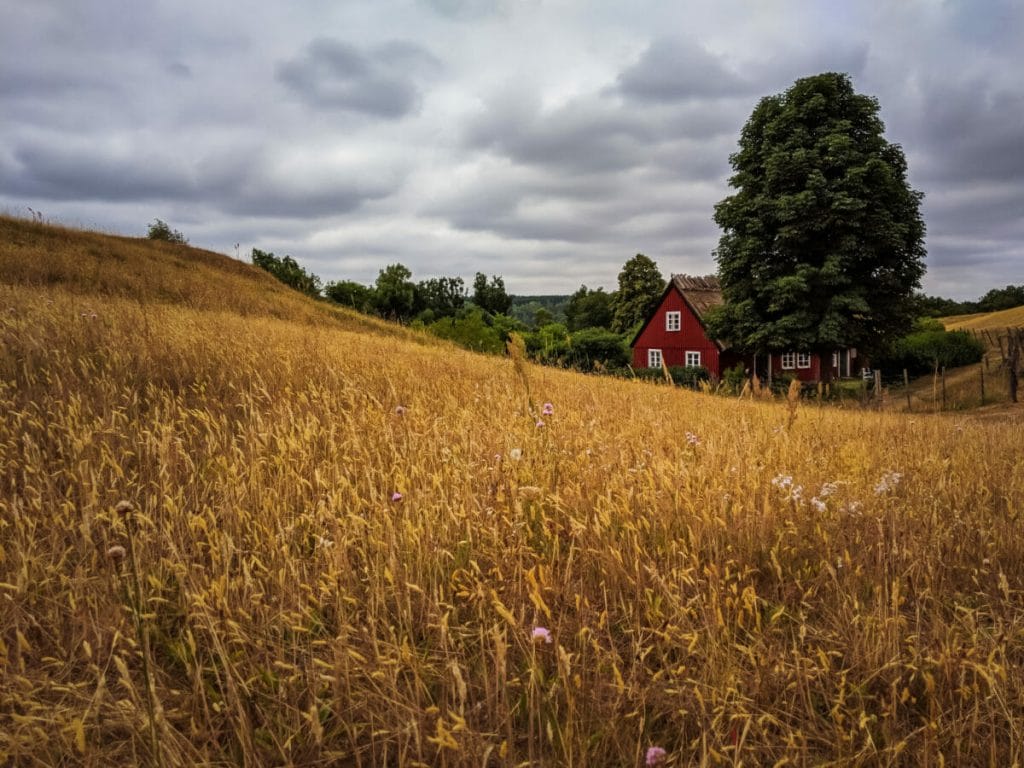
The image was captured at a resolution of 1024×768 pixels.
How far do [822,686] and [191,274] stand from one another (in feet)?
75.1

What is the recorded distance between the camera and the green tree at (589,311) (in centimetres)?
7919

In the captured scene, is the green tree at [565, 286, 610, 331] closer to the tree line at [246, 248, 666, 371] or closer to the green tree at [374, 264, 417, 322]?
the tree line at [246, 248, 666, 371]

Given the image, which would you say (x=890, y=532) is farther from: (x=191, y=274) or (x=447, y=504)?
(x=191, y=274)

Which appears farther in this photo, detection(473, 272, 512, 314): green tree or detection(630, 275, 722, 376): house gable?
detection(473, 272, 512, 314): green tree

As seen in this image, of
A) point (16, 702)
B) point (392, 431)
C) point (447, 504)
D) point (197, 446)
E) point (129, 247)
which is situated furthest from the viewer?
point (129, 247)

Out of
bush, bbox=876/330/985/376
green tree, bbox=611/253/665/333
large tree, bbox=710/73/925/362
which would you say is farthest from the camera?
green tree, bbox=611/253/665/333

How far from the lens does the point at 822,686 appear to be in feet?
6.59

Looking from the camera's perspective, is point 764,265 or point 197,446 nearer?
point 197,446

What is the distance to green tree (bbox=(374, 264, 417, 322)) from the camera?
202ft

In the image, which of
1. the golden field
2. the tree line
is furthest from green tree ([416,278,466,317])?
the golden field

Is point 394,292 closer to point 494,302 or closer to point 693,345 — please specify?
point 494,302

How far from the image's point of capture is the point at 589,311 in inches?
3199

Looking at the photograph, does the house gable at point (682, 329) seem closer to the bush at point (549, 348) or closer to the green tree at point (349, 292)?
the bush at point (549, 348)

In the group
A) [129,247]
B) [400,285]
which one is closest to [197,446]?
[129,247]
